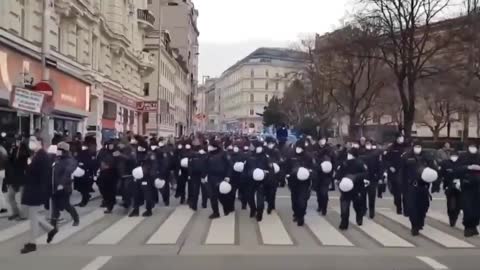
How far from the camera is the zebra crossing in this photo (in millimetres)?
12390

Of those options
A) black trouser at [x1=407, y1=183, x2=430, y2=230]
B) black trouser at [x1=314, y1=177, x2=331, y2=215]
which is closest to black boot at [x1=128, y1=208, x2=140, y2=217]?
black trouser at [x1=314, y1=177, x2=331, y2=215]

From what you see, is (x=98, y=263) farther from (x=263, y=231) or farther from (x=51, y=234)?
(x=263, y=231)

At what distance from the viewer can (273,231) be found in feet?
45.4

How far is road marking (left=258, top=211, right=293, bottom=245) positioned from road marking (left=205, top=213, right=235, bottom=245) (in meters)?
0.62

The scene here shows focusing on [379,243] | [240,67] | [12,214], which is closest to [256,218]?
[379,243]

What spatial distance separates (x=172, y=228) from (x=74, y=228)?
198 cm

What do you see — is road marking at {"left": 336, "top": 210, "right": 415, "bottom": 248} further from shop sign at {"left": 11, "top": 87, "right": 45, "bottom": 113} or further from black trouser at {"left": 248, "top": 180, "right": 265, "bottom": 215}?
shop sign at {"left": 11, "top": 87, "right": 45, "bottom": 113}

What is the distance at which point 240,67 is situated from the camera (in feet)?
547

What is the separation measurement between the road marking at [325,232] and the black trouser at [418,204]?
4.98ft

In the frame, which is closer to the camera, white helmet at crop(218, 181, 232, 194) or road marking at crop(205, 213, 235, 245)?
road marking at crop(205, 213, 235, 245)

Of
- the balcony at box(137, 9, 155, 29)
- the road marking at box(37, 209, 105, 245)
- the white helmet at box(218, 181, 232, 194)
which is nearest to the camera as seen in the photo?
the road marking at box(37, 209, 105, 245)

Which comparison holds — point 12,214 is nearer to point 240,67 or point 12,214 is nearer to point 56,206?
point 56,206

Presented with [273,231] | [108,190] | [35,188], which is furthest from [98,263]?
[108,190]

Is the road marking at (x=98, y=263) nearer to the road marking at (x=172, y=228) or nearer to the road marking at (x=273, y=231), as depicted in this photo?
the road marking at (x=172, y=228)
